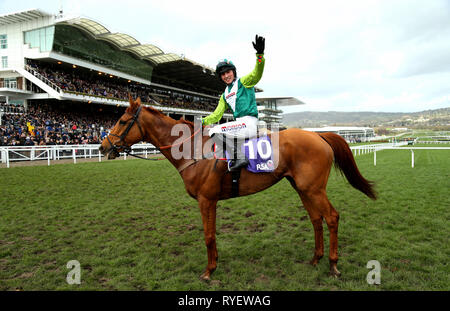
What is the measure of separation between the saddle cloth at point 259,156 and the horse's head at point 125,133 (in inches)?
55.1

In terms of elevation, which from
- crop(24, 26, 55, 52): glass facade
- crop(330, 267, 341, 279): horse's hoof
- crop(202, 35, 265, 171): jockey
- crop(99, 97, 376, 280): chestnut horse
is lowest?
crop(330, 267, 341, 279): horse's hoof

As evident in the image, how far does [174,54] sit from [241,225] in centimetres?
3906

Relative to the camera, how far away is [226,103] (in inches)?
151

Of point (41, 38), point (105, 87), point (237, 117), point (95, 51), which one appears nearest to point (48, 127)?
point (41, 38)

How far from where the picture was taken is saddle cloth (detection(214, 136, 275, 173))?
11.4 feet

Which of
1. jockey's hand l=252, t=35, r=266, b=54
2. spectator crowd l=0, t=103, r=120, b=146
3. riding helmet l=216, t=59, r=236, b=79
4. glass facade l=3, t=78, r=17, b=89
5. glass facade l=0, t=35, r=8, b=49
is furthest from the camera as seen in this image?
glass facade l=0, t=35, r=8, b=49

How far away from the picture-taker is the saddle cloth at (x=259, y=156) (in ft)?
11.4

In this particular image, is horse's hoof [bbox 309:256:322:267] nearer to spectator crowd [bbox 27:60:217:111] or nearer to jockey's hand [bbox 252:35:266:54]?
jockey's hand [bbox 252:35:266:54]

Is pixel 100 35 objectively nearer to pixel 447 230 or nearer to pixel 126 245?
pixel 126 245

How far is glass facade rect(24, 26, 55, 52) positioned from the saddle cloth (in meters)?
34.5

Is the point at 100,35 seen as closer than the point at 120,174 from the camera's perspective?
No

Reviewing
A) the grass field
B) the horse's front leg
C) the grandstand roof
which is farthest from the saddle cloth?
the grandstand roof

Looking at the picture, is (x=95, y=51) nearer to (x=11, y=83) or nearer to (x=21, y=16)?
(x=21, y=16)

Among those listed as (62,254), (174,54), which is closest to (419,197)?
(62,254)
